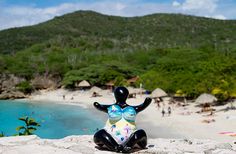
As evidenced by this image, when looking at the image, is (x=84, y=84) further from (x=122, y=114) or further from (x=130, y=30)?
(x=130, y=30)

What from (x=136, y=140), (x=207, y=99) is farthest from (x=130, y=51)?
(x=136, y=140)

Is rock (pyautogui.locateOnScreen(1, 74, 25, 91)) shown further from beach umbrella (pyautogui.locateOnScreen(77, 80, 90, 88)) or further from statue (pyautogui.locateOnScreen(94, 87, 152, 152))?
statue (pyautogui.locateOnScreen(94, 87, 152, 152))

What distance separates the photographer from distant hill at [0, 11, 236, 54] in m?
108

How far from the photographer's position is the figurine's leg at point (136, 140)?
8.90 metres

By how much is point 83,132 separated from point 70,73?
1155 inches

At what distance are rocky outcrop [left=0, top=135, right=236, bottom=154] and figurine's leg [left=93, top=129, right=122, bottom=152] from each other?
15 centimetres

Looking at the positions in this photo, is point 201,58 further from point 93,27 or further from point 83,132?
point 93,27

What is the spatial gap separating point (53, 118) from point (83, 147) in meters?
31.0

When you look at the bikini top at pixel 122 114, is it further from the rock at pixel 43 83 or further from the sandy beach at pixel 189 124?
the rock at pixel 43 83

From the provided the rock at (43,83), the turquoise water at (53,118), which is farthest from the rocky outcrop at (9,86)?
the turquoise water at (53,118)

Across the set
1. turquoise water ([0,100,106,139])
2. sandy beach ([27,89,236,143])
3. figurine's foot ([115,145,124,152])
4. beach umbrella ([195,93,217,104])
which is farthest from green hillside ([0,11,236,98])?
figurine's foot ([115,145,124,152])

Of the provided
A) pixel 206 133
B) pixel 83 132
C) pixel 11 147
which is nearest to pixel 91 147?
pixel 11 147

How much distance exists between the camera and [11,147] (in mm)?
8945

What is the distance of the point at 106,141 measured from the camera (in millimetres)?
8984
